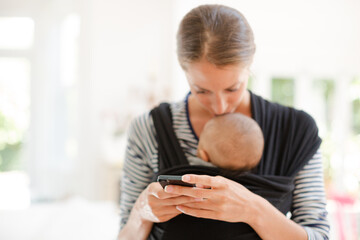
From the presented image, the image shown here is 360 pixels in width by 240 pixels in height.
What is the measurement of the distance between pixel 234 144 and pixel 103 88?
10.5 feet

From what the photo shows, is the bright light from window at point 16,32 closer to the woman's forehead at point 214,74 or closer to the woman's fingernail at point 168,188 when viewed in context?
the woman's forehead at point 214,74

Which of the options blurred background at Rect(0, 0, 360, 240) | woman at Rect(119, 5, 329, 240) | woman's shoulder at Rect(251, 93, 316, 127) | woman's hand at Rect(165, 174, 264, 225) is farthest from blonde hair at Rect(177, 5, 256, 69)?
blurred background at Rect(0, 0, 360, 240)

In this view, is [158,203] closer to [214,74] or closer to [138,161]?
[138,161]

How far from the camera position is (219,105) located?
94 cm

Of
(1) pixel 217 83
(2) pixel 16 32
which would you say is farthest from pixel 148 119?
(2) pixel 16 32

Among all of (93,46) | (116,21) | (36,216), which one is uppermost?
(116,21)

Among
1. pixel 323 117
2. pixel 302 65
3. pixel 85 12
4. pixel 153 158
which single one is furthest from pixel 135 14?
pixel 153 158

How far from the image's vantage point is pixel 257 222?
83cm

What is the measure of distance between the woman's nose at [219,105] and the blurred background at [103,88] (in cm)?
152

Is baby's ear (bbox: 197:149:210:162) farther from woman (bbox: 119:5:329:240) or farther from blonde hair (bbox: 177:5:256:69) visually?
blonde hair (bbox: 177:5:256:69)

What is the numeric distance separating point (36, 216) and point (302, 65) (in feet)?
6.99

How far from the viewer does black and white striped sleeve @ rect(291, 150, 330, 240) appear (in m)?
0.92

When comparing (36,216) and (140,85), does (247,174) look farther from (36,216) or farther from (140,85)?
(140,85)

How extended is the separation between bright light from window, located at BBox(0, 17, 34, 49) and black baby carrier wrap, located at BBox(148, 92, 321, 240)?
3837 mm
